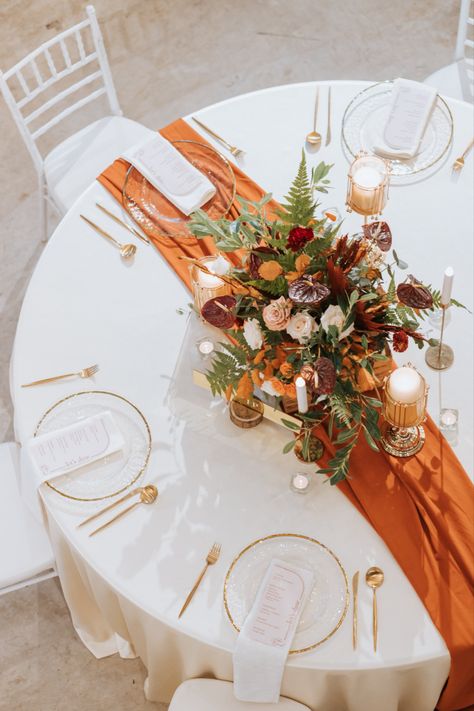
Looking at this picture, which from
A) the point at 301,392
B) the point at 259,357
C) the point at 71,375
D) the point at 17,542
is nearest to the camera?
the point at 301,392

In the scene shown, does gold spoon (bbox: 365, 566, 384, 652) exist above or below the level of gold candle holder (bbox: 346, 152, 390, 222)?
below

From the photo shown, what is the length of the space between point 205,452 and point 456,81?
1.89 meters

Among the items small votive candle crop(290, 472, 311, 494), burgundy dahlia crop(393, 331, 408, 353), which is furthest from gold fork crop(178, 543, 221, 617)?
burgundy dahlia crop(393, 331, 408, 353)

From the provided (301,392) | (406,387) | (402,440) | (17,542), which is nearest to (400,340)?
(406,387)

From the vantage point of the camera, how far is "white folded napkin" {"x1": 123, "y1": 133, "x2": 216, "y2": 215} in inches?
111

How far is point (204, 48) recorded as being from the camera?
4.57 meters

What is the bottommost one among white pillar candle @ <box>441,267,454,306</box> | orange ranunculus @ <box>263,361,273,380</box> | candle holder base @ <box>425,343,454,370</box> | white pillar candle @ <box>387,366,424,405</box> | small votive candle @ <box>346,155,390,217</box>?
orange ranunculus @ <box>263,361,273,380</box>

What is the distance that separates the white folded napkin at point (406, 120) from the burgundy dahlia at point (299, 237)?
0.82m

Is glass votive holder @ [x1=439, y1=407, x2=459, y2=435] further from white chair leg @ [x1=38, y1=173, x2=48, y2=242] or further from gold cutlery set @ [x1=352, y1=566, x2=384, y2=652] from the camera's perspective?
white chair leg @ [x1=38, y1=173, x2=48, y2=242]

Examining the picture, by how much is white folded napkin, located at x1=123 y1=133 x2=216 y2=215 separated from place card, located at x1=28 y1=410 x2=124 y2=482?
2.47 ft

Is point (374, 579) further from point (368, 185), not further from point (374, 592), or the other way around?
point (368, 185)

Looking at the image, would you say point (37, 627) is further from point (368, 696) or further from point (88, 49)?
point (88, 49)

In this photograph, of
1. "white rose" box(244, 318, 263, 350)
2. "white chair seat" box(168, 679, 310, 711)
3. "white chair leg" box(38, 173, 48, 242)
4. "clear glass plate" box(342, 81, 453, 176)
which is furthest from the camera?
"white chair leg" box(38, 173, 48, 242)

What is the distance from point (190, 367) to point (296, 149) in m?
0.85
